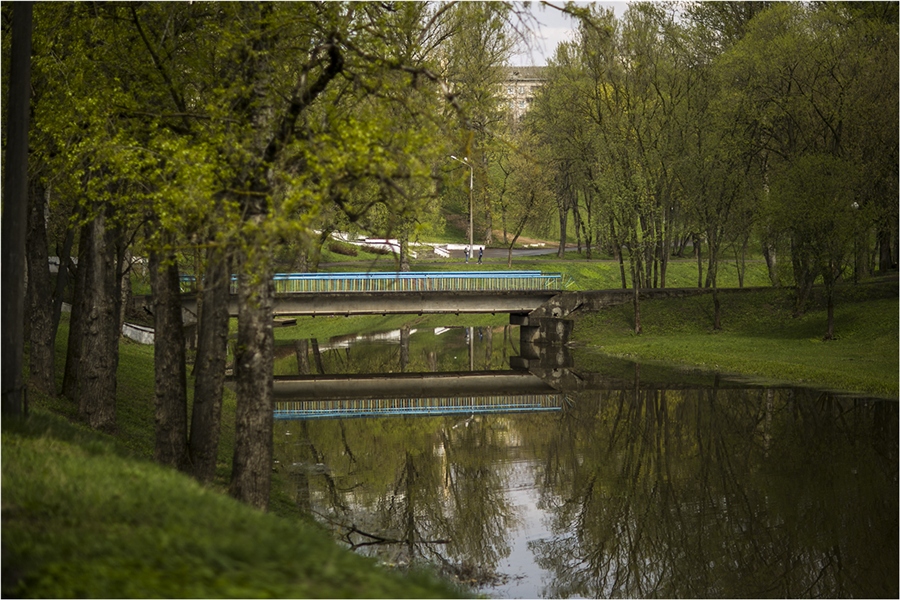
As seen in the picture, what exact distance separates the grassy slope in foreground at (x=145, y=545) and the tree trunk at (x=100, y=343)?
29.5ft

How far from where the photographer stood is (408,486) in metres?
22.5

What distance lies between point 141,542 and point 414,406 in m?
27.3

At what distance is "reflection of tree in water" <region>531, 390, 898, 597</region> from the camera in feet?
53.0

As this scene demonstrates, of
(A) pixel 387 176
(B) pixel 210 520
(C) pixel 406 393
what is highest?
(A) pixel 387 176

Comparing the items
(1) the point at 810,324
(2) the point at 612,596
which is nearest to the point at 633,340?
(1) the point at 810,324

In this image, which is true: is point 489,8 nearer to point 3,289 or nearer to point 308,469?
point 3,289

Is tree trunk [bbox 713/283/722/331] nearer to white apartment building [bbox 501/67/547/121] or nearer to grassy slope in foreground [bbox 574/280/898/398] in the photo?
grassy slope in foreground [bbox 574/280/898/398]

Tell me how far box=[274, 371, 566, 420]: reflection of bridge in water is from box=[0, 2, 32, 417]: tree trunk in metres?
20.7

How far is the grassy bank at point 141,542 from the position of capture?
25.4 feet

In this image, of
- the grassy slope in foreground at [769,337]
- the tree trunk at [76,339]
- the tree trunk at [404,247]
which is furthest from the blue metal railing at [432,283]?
the tree trunk at [76,339]

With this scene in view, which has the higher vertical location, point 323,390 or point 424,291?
point 424,291

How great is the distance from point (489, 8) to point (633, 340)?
39419 millimetres

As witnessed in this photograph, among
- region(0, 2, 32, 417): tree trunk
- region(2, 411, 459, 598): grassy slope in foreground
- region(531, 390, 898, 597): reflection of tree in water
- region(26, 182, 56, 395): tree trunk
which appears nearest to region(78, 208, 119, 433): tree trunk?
region(26, 182, 56, 395): tree trunk

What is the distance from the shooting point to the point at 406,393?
3894cm
